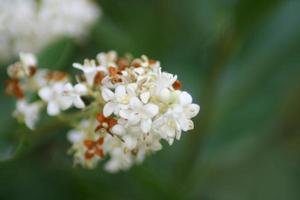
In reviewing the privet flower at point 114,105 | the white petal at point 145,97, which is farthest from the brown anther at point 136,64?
the white petal at point 145,97

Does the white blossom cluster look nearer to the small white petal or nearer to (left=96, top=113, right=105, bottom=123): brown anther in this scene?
the small white petal

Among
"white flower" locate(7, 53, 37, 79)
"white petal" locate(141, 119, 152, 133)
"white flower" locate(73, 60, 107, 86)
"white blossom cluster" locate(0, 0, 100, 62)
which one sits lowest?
"white petal" locate(141, 119, 152, 133)

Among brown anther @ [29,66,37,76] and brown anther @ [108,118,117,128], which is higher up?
brown anther @ [29,66,37,76]

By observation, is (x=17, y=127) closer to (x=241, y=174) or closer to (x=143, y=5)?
(x=143, y=5)

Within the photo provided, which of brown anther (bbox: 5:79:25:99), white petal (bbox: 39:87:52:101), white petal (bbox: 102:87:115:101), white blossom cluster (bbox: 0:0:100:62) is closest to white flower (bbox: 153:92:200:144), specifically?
white petal (bbox: 102:87:115:101)

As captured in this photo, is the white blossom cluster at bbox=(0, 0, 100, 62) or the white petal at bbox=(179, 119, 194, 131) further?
the white blossom cluster at bbox=(0, 0, 100, 62)

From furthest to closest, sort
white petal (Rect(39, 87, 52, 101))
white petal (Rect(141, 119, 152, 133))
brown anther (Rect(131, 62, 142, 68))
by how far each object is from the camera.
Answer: white petal (Rect(39, 87, 52, 101))
brown anther (Rect(131, 62, 142, 68))
white petal (Rect(141, 119, 152, 133))

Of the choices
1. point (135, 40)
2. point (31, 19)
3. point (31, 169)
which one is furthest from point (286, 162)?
point (31, 19)
